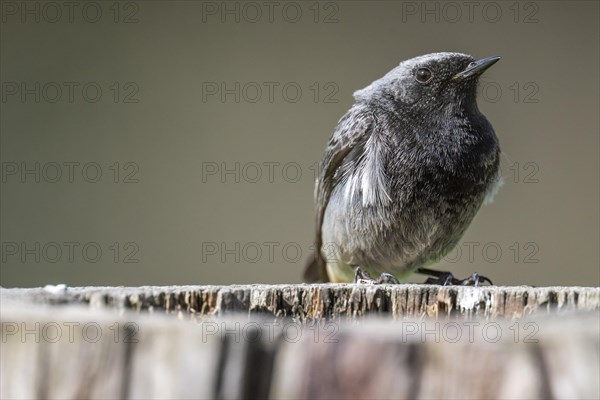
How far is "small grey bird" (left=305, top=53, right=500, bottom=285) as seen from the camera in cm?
409

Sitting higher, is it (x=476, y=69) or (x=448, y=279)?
(x=476, y=69)

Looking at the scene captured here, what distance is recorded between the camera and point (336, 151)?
14.7 feet

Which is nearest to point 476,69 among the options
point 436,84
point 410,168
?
point 436,84

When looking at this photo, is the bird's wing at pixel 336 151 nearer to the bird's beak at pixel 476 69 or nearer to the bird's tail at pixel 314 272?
the bird's tail at pixel 314 272

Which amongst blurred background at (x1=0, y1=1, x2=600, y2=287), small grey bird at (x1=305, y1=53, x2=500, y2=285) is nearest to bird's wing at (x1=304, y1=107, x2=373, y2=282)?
small grey bird at (x1=305, y1=53, x2=500, y2=285)

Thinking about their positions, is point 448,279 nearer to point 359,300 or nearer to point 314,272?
point 314,272

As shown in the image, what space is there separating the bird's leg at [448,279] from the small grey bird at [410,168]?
0.01 m

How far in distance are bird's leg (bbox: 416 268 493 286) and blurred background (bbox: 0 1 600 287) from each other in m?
1.44

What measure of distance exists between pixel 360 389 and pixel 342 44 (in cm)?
510

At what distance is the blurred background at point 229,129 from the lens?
622cm

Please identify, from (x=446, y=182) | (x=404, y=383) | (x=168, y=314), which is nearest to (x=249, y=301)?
(x=168, y=314)

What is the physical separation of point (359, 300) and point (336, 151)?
6.52 feet

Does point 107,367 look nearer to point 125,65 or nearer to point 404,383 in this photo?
point 404,383

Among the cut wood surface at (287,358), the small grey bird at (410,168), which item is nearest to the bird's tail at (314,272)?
the small grey bird at (410,168)
